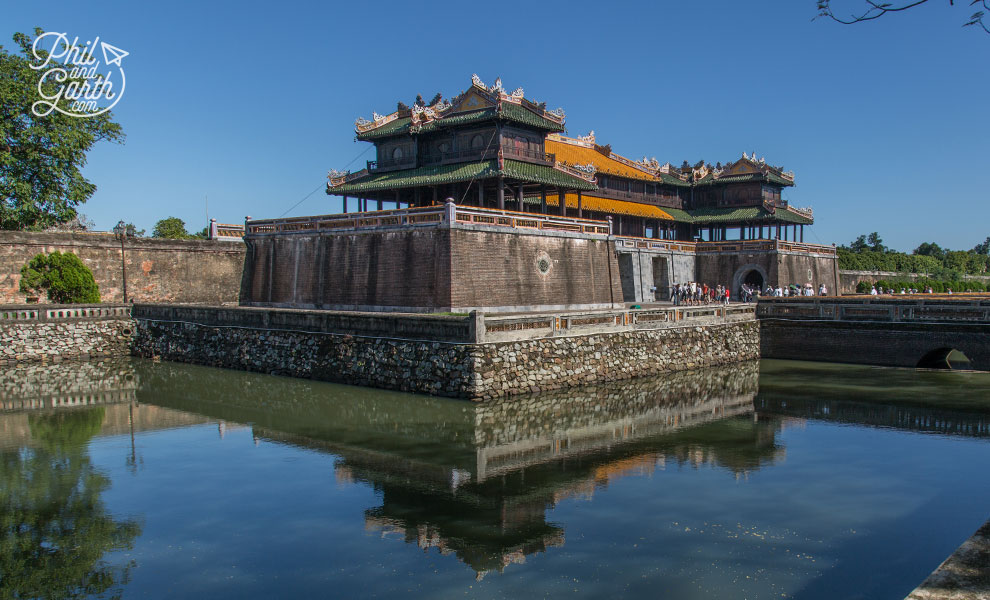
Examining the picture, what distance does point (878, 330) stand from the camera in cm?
3009

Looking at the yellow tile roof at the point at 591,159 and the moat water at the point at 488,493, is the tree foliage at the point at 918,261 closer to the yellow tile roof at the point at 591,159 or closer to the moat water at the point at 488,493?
the yellow tile roof at the point at 591,159

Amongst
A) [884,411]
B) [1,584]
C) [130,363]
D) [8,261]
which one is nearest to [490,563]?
[1,584]

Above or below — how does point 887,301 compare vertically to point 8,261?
below

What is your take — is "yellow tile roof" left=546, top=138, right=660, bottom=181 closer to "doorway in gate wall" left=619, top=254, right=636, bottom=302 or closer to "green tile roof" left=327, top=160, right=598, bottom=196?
"doorway in gate wall" left=619, top=254, right=636, bottom=302

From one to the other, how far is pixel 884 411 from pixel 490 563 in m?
15.7

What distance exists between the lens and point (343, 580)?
31.8 ft

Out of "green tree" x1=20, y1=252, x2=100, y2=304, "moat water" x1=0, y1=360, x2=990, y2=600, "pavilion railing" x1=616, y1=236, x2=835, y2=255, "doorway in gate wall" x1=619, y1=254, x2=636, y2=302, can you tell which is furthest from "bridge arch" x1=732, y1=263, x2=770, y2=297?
"green tree" x1=20, y1=252, x2=100, y2=304

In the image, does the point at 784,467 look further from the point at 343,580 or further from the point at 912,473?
the point at 343,580

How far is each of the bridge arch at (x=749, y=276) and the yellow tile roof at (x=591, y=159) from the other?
32.4 feet

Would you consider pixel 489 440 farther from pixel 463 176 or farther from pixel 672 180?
pixel 672 180

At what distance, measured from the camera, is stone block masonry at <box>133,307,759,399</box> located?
69.8 ft

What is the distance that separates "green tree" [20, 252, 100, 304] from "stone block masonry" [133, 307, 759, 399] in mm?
2787

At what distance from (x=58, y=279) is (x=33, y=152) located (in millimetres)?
6304

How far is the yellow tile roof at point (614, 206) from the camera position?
42875mm
